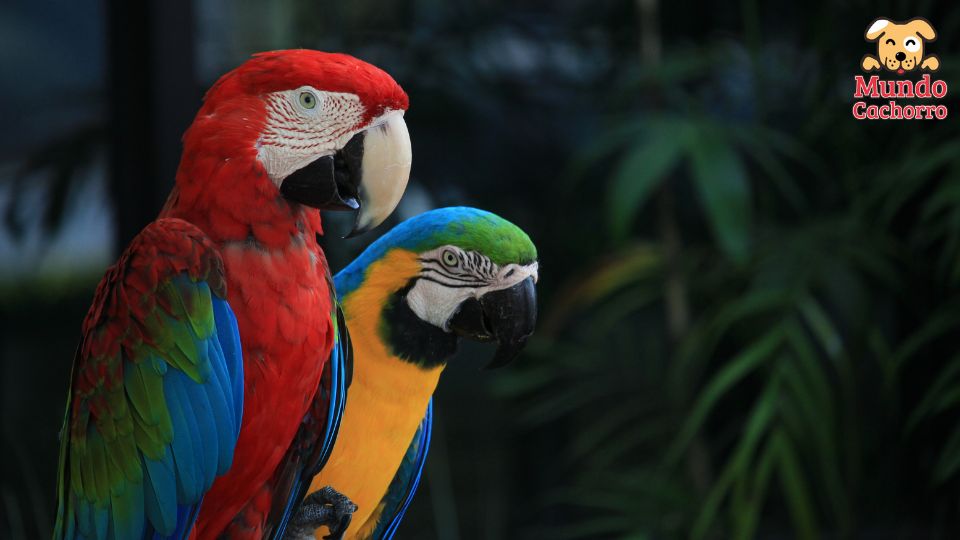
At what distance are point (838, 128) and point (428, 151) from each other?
2.34 ft

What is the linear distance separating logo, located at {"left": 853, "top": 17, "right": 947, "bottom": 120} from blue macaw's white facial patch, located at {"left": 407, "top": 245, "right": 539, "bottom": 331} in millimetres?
740

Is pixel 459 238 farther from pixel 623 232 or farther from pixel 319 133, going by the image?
pixel 623 232

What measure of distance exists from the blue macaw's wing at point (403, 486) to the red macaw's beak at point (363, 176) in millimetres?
198

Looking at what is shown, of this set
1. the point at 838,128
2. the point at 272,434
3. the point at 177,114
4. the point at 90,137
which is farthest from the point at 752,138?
the point at 272,434

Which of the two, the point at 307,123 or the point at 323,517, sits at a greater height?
the point at 307,123

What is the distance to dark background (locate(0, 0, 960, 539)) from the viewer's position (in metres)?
1.37

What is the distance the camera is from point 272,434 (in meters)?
0.48

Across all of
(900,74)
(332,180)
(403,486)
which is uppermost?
(900,74)

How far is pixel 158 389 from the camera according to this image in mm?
467

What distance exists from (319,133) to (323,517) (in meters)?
0.22

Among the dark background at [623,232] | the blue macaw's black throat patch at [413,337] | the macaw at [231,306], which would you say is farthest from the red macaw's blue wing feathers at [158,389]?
the dark background at [623,232]

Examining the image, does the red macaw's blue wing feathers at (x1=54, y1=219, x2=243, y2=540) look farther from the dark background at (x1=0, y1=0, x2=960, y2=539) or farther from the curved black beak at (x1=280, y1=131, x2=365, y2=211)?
the dark background at (x1=0, y1=0, x2=960, y2=539)

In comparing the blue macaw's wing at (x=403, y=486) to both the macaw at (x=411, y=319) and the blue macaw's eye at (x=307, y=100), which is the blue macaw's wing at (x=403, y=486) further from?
the blue macaw's eye at (x=307, y=100)

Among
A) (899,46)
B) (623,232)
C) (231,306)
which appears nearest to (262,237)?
(231,306)
